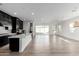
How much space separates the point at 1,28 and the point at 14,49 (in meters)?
3.54

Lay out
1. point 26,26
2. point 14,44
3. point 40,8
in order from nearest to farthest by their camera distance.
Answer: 1. point 14,44
2. point 40,8
3. point 26,26

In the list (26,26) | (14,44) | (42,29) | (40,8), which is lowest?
(14,44)

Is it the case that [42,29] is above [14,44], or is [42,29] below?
above

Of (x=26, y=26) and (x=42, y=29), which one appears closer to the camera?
(x=26, y=26)

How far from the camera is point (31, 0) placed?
139 inches

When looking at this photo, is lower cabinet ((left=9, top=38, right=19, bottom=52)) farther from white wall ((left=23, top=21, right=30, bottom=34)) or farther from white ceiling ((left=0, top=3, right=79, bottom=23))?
white wall ((left=23, top=21, right=30, bottom=34))

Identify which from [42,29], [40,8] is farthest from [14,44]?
[42,29]

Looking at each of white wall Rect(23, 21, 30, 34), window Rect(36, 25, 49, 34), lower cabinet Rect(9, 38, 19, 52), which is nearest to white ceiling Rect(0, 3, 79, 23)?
lower cabinet Rect(9, 38, 19, 52)

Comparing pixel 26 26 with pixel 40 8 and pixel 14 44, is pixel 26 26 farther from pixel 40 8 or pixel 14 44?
pixel 14 44

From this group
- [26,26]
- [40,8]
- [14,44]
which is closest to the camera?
[14,44]

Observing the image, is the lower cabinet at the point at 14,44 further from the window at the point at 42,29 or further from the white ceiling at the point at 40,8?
the window at the point at 42,29

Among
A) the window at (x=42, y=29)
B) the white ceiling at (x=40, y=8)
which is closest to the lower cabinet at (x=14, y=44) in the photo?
the white ceiling at (x=40, y=8)

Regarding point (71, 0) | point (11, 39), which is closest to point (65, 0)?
point (71, 0)

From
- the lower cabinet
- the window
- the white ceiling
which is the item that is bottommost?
the lower cabinet
